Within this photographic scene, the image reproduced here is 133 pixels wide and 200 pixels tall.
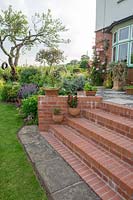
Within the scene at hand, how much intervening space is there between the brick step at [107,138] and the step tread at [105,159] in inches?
4.7

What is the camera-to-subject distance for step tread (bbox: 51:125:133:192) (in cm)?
252

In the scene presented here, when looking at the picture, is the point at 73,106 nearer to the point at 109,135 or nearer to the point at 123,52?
the point at 109,135

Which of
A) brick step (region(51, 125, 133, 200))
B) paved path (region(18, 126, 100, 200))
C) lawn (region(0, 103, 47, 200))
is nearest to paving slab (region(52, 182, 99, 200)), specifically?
paved path (region(18, 126, 100, 200))

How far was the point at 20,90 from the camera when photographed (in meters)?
7.70

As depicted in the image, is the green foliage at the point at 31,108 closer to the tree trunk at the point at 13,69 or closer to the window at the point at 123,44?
the window at the point at 123,44

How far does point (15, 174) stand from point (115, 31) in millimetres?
9164

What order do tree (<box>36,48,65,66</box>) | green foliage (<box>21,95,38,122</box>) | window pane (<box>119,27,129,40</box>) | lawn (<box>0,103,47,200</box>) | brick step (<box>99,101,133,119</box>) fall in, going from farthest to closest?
tree (<box>36,48,65,66</box>) < window pane (<box>119,27,129,40</box>) < green foliage (<box>21,95,38,122</box>) < brick step (<box>99,101,133,119</box>) < lawn (<box>0,103,47,200</box>)

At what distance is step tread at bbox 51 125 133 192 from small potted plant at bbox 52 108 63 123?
51 centimetres

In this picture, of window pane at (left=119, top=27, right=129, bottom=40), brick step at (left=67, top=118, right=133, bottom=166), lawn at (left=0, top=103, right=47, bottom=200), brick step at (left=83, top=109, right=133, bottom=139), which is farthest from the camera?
window pane at (left=119, top=27, right=129, bottom=40)

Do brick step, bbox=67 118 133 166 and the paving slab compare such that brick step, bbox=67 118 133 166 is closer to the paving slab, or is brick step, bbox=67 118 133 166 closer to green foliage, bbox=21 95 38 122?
the paving slab

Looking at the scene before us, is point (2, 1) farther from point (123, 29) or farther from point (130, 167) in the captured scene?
point (130, 167)

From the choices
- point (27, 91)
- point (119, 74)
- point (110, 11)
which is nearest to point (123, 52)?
point (119, 74)

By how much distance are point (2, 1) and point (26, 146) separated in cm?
1296

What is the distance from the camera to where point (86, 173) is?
118 inches
